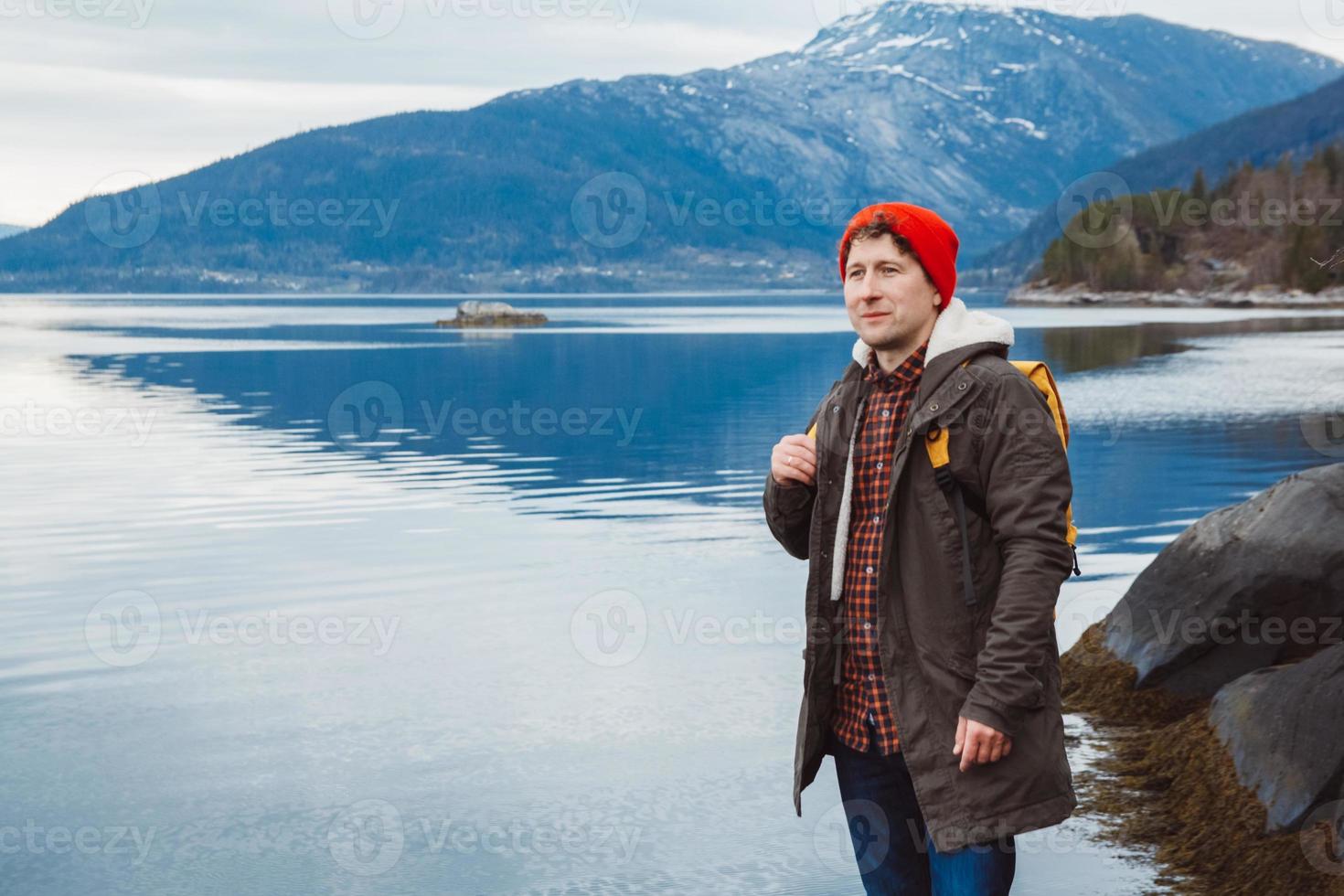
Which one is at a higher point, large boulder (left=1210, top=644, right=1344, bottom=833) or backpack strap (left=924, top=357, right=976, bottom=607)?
backpack strap (left=924, top=357, right=976, bottom=607)

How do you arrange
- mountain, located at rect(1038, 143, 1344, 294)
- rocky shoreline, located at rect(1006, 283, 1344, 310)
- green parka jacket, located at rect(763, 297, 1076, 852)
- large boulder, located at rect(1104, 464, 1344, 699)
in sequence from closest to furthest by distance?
1. green parka jacket, located at rect(763, 297, 1076, 852)
2. large boulder, located at rect(1104, 464, 1344, 699)
3. rocky shoreline, located at rect(1006, 283, 1344, 310)
4. mountain, located at rect(1038, 143, 1344, 294)

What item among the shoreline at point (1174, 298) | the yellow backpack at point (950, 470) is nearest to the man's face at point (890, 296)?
the yellow backpack at point (950, 470)

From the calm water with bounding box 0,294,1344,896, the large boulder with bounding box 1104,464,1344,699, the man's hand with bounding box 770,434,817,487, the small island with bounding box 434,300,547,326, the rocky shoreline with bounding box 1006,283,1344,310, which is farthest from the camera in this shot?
the rocky shoreline with bounding box 1006,283,1344,310

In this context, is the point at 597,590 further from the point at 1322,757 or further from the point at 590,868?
the point at 1322,757

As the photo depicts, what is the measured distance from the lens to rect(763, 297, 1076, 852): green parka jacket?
3.85 m

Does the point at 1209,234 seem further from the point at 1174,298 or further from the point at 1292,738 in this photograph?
the point at 1292,738

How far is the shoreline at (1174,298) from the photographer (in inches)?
4574

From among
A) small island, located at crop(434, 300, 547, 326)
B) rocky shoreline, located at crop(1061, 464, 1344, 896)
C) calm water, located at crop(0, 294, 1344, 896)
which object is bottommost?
small island, located at crop(434, 300, 547, 326)

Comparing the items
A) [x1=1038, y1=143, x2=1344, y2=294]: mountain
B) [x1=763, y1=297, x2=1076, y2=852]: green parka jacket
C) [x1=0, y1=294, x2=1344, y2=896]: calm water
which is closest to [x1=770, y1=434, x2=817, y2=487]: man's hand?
[x1=763, y1=297, x2=1076, y2=852]: green parka jacket

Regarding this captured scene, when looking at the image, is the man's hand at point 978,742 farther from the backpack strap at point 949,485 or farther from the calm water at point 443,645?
the calm water at point 443,645

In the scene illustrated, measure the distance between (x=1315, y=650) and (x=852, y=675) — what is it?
16.8ft

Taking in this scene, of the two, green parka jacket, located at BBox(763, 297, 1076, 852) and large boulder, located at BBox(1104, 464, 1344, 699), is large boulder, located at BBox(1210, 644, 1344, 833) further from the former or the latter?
green parka jacket, located at BBox(763, 297, 1076, 852)

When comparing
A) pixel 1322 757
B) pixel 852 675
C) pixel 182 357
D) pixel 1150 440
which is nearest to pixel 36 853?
pixel 852 675

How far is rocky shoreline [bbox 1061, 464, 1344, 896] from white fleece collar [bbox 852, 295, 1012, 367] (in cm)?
327
